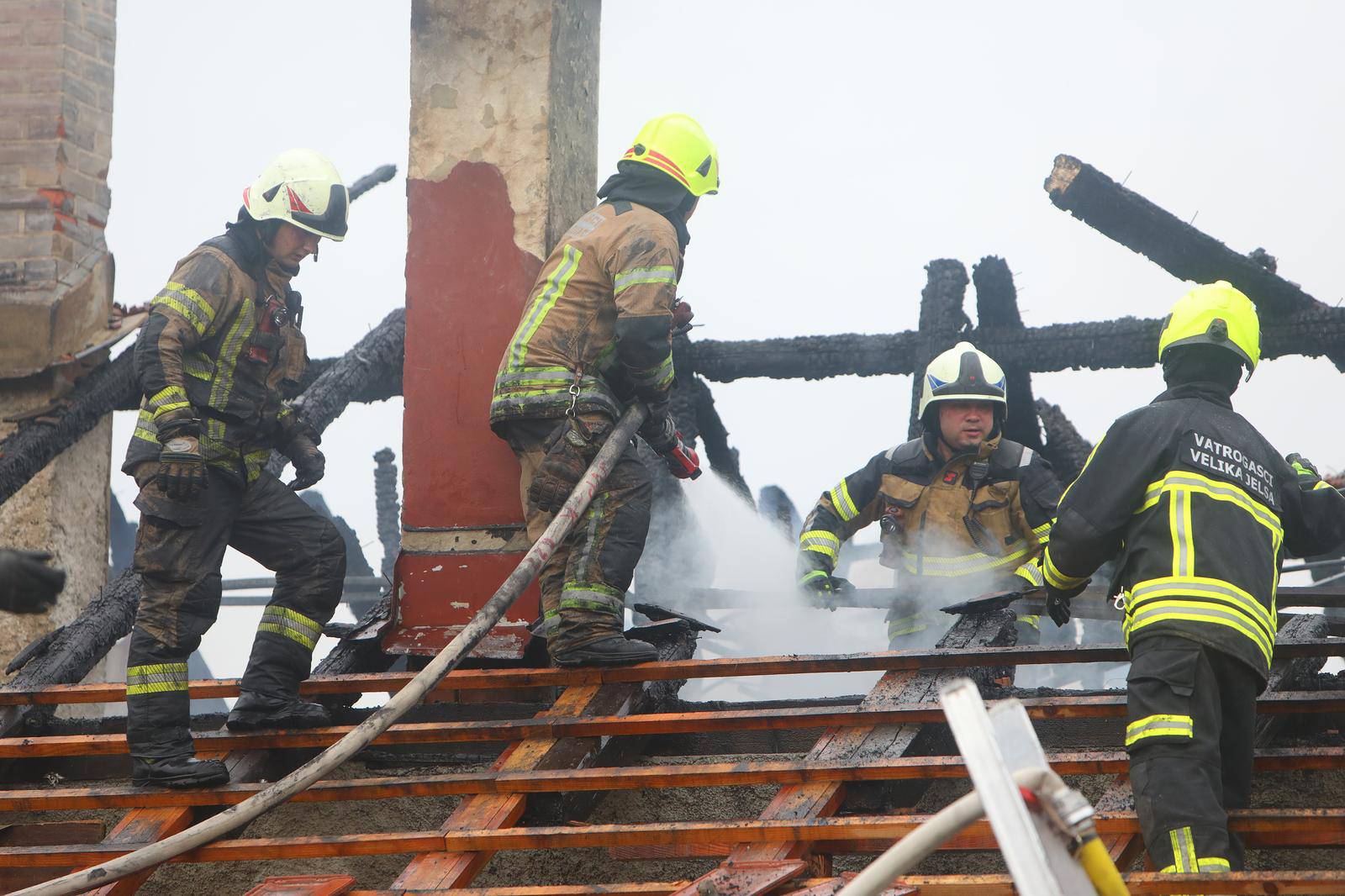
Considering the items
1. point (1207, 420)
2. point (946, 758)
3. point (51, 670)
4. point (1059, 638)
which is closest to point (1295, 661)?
point (1207, 420)

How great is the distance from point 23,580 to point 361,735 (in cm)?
111

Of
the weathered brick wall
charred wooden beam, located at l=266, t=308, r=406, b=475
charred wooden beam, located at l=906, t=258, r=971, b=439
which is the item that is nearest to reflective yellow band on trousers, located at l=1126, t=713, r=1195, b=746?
charred wooden beam, located at l=906, t=258, r=971, b=439

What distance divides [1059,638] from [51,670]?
27.8 ft

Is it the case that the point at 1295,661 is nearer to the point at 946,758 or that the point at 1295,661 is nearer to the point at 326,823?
the point at 946,758

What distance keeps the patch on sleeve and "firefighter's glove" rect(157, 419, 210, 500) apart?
2.96 m

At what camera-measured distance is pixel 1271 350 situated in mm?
6703

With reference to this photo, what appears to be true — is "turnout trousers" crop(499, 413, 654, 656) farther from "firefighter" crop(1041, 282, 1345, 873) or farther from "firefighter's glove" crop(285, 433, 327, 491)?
"firefighter" crop(1041, 282, 1345, 873)

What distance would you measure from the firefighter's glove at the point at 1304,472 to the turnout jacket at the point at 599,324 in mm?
2093

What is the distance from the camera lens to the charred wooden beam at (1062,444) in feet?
24.5

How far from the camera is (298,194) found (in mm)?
4668

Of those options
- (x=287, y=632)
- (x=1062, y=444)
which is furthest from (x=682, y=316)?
(x=1062, y=444)

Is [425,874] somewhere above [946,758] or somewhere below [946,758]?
below

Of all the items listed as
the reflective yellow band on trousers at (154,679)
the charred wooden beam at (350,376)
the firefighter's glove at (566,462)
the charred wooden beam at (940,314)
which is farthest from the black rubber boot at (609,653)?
the charred wooden beam at (940,314)

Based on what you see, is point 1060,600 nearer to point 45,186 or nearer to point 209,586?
point 209,586
